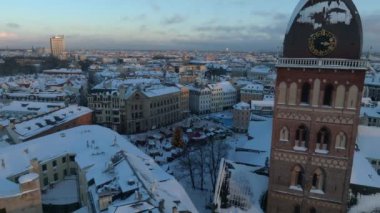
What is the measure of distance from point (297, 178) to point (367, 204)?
7495 millimetres

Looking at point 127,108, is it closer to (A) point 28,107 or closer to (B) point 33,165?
(A) point 28,107

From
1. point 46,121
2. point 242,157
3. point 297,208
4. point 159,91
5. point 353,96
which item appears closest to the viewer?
point 353,96

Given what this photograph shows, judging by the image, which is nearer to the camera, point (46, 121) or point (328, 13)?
point (328, 13)

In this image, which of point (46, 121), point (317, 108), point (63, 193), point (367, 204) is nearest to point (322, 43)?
point (317, 108)

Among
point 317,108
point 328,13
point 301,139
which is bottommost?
point 301,139

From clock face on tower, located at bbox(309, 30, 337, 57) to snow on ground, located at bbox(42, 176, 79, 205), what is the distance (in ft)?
144

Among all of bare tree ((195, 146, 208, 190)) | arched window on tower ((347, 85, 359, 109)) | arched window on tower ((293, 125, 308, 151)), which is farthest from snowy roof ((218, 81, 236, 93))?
arched window on tower ((347, 85, 359, 109))

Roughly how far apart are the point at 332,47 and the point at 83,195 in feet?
132

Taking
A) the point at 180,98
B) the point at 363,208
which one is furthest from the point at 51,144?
the point at 180,98

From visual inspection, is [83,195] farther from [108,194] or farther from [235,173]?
[235,173]

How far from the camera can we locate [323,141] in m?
27.2

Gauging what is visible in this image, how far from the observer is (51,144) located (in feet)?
195

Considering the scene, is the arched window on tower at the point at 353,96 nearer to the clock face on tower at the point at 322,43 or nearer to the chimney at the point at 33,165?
the clock face on tower at the point at 322,43

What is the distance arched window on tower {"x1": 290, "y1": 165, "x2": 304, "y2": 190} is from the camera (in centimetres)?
2869
